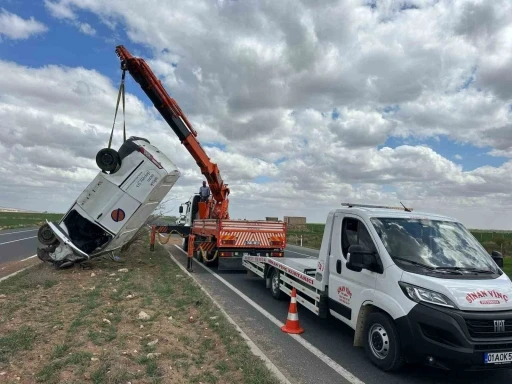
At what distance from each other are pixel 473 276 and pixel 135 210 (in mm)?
9124

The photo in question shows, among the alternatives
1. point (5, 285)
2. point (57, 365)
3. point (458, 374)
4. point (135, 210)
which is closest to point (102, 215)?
point (135, 210)

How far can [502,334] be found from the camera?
14.7 ft

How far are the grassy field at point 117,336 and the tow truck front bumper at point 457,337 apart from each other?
1.73m

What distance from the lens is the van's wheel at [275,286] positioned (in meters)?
9.09

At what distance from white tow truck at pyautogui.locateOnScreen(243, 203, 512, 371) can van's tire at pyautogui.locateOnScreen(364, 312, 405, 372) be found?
11mm

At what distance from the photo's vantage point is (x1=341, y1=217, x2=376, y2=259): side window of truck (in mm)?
5797

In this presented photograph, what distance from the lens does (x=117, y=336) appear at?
5789 mm

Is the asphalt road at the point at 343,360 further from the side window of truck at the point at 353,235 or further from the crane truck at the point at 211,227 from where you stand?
the crane truck at the point at 211,227

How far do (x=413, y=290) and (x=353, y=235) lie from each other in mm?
1546

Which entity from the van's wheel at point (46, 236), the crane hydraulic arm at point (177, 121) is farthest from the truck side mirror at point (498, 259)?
the crane hydraulic arm at point (177, 121)

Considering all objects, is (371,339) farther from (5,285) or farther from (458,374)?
(5,285)

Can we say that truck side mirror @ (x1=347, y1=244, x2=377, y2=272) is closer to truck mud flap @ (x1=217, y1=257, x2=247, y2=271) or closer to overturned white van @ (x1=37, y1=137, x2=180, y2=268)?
overturned white van @ (x1=37, y1=137, x2=180, y2=268)

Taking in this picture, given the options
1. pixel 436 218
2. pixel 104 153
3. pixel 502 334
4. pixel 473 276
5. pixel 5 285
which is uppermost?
pixel 104 153

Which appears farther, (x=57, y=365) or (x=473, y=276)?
(x=473, y=276)
